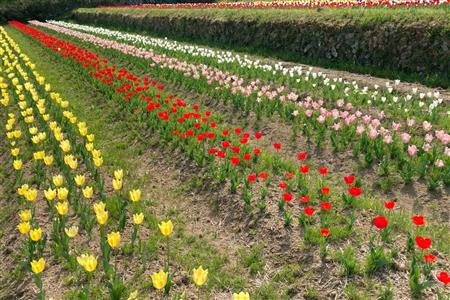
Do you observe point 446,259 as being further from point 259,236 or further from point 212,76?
point 212,76

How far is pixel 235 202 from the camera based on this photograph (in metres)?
5.70

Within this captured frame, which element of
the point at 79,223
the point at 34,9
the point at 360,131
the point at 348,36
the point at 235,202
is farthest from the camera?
the point at 34,9

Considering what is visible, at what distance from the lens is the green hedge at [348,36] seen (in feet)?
33.8

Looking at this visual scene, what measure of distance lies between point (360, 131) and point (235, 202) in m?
2.40

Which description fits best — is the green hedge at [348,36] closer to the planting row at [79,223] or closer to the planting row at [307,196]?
the planting row at [307,196]

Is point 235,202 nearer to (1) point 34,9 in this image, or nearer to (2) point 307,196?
(2) point 307,196

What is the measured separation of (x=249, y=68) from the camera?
11.3 metres

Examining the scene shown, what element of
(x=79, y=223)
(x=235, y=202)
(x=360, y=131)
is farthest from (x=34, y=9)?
(x=235, y=202)

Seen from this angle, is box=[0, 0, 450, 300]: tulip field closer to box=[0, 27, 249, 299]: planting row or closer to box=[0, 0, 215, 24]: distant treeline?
box=[0, 27, 249, 299]: planting row

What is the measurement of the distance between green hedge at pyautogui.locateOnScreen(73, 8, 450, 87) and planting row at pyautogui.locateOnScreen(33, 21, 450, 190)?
349 centimetres

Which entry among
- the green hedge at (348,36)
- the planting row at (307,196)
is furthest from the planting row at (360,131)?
the green hedge at (348,36)

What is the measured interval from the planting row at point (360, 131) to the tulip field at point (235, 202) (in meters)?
0.03

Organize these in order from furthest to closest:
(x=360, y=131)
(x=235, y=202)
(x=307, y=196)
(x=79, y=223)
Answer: (x=360, y=131), (x=235, y=202), (x=79, y=223), (x=307, y=196)

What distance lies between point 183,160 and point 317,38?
809 centimetres
